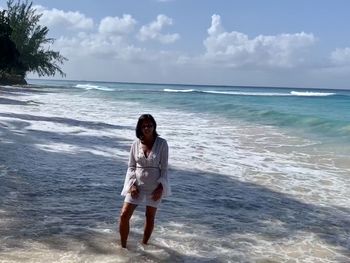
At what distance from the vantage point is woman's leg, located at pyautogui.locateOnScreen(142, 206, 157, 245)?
4785mm

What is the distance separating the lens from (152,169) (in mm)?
4621

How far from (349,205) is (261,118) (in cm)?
2057

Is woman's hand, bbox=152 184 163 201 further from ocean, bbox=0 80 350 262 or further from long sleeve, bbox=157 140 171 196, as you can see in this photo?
ocean, bbox=0 80 350 262

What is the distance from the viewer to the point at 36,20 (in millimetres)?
61094

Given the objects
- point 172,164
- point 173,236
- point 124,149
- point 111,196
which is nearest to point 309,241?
point 173,236

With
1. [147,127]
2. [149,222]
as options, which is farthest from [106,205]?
[147,127]

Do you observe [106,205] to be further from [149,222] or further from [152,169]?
[152,169]

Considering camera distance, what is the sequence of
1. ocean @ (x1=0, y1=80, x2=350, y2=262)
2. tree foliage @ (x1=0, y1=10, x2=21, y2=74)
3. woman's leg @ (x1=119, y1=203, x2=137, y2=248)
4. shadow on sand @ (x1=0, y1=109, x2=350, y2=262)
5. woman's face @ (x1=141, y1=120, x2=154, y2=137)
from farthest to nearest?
tree foliage @ (x1=0, y1=10, x2=21, y2=74)
shadow on sand @ (x1=0, y1=109, x2=350, y2=262)
ocean @ (x1=0, y1=80, x2=350, y2=262)
woman's leg @ (x1=119, y1=203, x2=137, y2=248)
woman's face @ (x1=141, y1=120, x2=154, y2=137)

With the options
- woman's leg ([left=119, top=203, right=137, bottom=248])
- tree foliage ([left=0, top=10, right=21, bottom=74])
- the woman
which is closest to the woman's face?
the woman

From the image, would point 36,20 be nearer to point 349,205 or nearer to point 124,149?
point 124,149

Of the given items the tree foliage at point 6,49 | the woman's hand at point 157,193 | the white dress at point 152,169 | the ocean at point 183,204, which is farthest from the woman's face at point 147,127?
the tree foliage at point 6,49

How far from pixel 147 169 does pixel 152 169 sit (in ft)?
0.15

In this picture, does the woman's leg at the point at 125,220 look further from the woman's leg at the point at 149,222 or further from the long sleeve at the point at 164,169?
the long sleeve at the point at 164,169

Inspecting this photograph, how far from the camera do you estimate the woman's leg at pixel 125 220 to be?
473 cm
